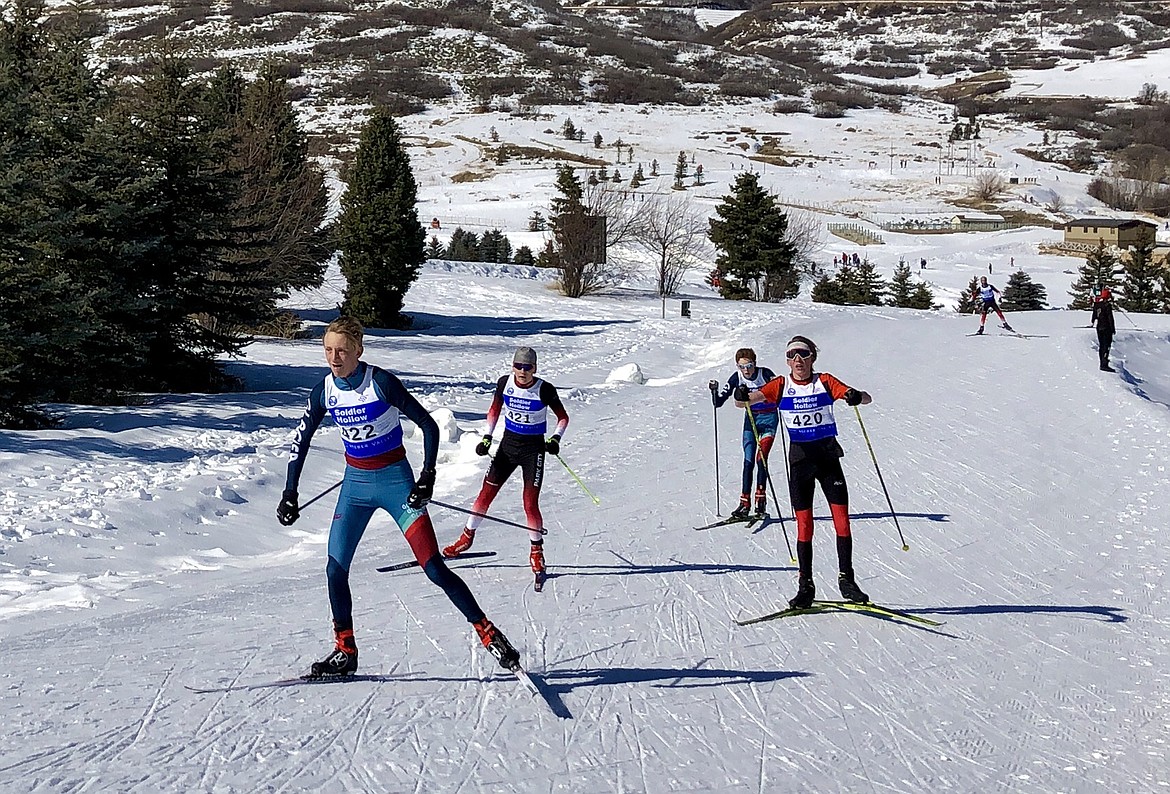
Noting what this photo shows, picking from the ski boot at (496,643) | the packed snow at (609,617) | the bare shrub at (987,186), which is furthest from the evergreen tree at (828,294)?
the bare shrub at (987,186)

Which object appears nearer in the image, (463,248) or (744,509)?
(744,509)

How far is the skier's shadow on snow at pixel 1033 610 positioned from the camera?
8.38 metres

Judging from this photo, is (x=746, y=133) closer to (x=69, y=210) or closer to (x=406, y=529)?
(x=69, y=210)

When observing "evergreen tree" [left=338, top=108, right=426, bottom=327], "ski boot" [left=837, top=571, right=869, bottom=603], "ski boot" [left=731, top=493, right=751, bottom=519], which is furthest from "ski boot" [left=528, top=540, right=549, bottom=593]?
"evergreen tree" [left=338, top=108, right=426, bottom=327]

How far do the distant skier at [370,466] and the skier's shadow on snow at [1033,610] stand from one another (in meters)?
4.17

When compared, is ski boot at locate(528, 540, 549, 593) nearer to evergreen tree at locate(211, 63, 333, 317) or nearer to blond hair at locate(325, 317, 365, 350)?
blond hair at locate(325, 317, 365, 350)

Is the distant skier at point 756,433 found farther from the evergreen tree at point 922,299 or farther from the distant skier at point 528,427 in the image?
the evergreen tree at point 922,299

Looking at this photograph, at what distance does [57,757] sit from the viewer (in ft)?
16.7

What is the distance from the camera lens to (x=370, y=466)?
5.70 metres

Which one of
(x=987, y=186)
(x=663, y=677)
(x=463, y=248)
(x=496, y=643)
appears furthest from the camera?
(x=987, y=186)

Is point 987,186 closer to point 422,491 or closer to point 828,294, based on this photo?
point 828,294

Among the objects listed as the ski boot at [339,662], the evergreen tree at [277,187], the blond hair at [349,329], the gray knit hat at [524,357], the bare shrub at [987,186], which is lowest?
the ski boot at [339,662]

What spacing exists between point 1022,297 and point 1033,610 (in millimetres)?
44325

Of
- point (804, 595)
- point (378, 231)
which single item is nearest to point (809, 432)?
point (804, 595)
